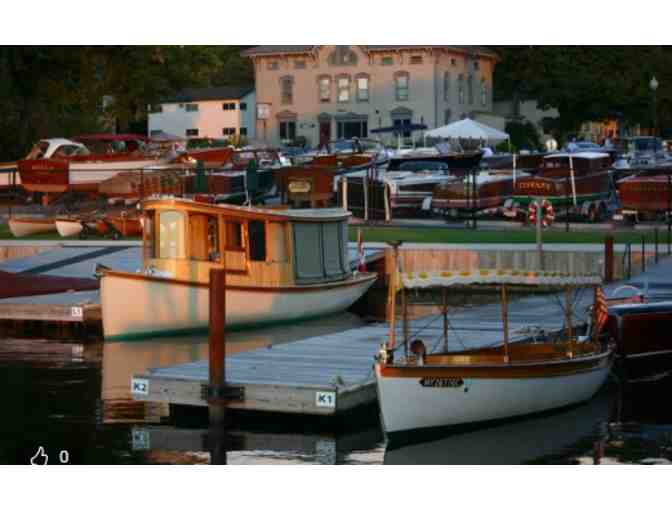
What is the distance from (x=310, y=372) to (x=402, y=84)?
2005 inches

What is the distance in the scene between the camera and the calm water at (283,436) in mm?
18141

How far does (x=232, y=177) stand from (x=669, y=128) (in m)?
41.8

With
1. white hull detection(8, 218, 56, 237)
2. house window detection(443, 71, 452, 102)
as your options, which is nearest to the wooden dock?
white hull detection(8, 218, 56, 237)

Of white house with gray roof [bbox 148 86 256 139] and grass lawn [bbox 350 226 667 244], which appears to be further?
white house with gray roof [bbox 148 86 256 139]

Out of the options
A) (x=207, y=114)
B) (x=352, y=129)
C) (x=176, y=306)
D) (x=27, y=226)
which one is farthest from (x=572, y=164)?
(x=207, y=114)

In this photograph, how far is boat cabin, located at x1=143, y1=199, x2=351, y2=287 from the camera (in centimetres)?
2691

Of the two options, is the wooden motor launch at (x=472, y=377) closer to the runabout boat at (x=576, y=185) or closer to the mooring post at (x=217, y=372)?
the mooring post at (x=217, y=372)

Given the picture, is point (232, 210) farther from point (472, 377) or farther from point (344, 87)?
point (344, 87)

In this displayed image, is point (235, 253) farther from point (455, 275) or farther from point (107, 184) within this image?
point (107, 184)

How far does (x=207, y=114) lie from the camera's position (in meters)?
82.8

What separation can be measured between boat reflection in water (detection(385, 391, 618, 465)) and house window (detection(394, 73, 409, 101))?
167 feet

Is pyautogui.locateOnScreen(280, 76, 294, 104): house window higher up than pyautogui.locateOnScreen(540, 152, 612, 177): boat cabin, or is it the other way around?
pyautogui.locateOnScreen(280, 76, 294, 104): house window

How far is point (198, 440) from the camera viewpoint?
19.1 metres

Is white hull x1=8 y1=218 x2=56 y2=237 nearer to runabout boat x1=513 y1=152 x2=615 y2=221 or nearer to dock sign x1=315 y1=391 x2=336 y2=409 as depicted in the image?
runabout boat x1=513 y1=152 x2=615 y2=221
